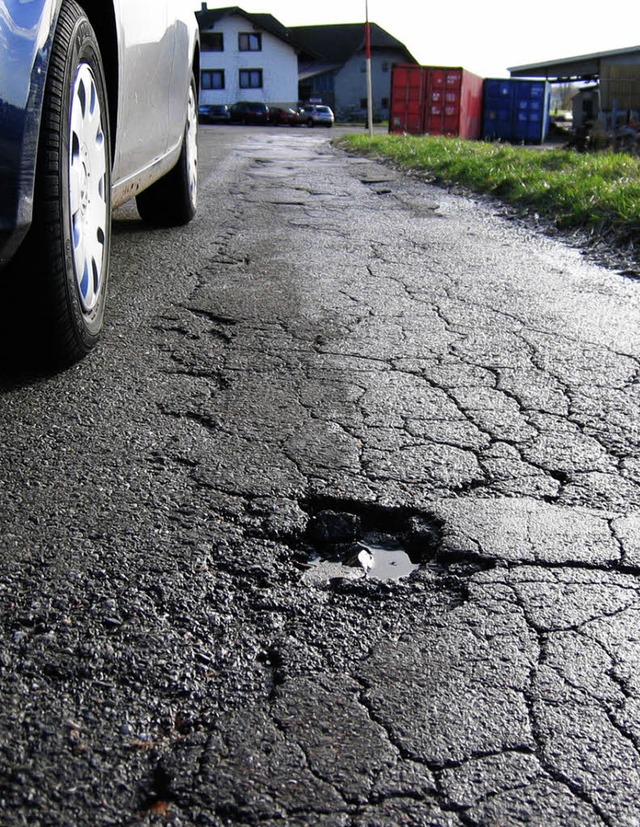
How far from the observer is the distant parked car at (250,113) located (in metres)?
42.3

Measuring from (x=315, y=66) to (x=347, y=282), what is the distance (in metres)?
64.6

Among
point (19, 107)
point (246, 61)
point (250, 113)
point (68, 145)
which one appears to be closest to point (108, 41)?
point (68, 145)

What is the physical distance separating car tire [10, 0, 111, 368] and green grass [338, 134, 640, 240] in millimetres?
3971

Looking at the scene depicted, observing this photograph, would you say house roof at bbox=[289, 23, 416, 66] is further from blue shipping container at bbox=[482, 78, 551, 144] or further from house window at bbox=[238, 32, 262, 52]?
blue shipping container at bbox=[482, 78, 551, 144]

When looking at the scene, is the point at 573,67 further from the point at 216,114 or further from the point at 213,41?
the point at 213,41

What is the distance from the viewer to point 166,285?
4.12 metres

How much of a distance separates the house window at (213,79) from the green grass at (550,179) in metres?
48.4

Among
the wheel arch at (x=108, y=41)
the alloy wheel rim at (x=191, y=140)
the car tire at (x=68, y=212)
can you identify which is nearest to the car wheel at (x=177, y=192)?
the alloy wheel rim at (x=191, y=140)

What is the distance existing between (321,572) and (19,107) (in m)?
1.29

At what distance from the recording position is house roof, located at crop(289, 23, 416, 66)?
63.8 meters

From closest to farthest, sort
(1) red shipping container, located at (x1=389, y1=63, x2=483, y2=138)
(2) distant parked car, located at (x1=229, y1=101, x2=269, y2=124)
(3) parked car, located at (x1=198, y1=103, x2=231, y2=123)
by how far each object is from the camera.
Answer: (1) red shipping container, located at (x1=389, y1=63, x2=483, y2=138), (2) distant parked car, located at (x1=229, y1=101, x2=269, y2=124), (3) parked car, located at (x1=198, y1=103, x2=231, y2=123)

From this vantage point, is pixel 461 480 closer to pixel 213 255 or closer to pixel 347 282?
pixel 347 282

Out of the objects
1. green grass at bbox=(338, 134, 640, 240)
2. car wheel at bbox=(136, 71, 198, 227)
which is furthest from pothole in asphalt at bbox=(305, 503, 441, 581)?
green grass at bbox=(338, 134, 640, 240)

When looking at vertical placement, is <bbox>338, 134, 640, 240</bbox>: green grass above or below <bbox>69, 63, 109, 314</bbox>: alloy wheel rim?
below
